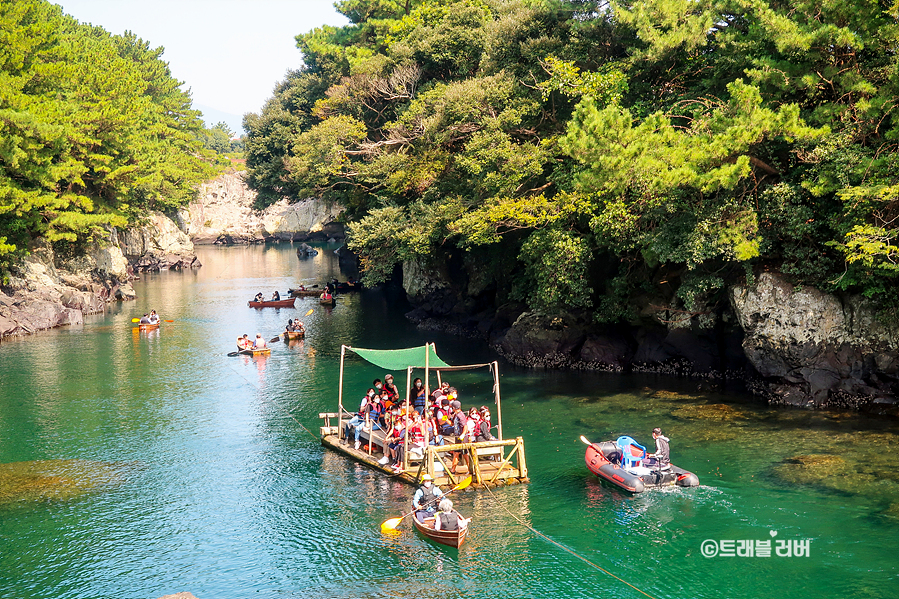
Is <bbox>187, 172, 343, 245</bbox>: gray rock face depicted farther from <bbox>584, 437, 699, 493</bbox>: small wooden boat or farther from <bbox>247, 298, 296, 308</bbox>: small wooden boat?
<bbox>584, 437, 699, 493</bbox>: small wooden boat

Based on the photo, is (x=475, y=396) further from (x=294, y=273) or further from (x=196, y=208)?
(x=196, y=208)

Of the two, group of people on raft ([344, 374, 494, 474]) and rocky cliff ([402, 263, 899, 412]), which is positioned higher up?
A: rocky cliff ([402, 263, 899, 412])

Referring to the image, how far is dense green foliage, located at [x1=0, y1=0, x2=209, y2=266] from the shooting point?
139ft

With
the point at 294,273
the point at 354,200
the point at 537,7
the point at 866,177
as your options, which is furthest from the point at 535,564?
the point at 294,273

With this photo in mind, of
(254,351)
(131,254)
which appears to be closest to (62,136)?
(254,351)

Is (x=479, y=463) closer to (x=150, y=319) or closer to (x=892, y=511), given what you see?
(x=892, y=511)

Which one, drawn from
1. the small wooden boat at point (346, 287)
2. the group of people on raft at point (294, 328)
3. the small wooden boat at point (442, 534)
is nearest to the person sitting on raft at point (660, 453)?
the small wooden boat at point (442, 534)

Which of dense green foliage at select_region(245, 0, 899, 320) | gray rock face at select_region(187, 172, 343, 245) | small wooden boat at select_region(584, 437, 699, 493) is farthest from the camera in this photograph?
gray rock face at select_region(187, 172, 343, 245)

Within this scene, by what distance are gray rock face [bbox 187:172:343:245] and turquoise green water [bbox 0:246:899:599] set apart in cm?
7543

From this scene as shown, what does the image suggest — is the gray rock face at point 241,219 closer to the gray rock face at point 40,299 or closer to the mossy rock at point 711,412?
the gray rock face at point 40,299

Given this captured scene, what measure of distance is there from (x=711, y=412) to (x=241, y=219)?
94960 millimetres

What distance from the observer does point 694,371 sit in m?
30.8

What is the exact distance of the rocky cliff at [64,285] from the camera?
4362cm

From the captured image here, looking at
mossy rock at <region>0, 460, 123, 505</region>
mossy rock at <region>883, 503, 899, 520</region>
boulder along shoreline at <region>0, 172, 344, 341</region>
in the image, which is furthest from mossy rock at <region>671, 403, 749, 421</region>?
boulder along shoreline at <region>0, 172, 344, 341</region>
